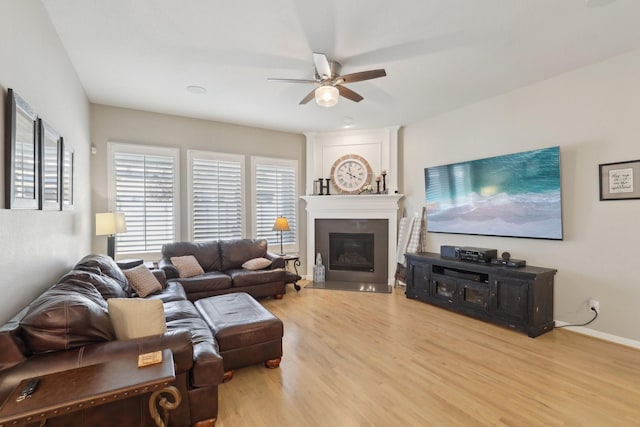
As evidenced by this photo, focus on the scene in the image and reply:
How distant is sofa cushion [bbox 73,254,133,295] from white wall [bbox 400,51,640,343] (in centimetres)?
456

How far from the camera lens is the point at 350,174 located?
5.78 metres

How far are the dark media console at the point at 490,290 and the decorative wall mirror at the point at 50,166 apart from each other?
434 cm

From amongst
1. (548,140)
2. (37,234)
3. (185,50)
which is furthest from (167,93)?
(548,140)

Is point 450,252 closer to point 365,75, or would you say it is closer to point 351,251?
point 351,251

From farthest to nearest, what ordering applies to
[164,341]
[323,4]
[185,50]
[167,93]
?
[167,93] → [185,50] → [323,4] → [164,341]

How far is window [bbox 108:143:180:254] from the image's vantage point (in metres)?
4.53

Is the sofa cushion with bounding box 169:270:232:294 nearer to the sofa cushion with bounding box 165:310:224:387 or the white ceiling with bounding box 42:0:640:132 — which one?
the sofa cushion with bounding box 165:310:224:387

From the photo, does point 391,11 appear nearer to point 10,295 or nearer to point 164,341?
point 164,341

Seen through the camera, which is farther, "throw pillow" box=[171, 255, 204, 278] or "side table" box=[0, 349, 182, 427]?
"throw pillow" box=[171, 255, 204, 278]

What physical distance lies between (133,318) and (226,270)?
3078mm

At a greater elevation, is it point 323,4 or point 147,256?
point 323,4

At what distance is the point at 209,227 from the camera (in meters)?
5.24

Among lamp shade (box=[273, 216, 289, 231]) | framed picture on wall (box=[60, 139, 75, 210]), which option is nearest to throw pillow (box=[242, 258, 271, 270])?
lamp shade (box=[273, 216, 289, 231])

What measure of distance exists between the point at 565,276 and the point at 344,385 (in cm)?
298
